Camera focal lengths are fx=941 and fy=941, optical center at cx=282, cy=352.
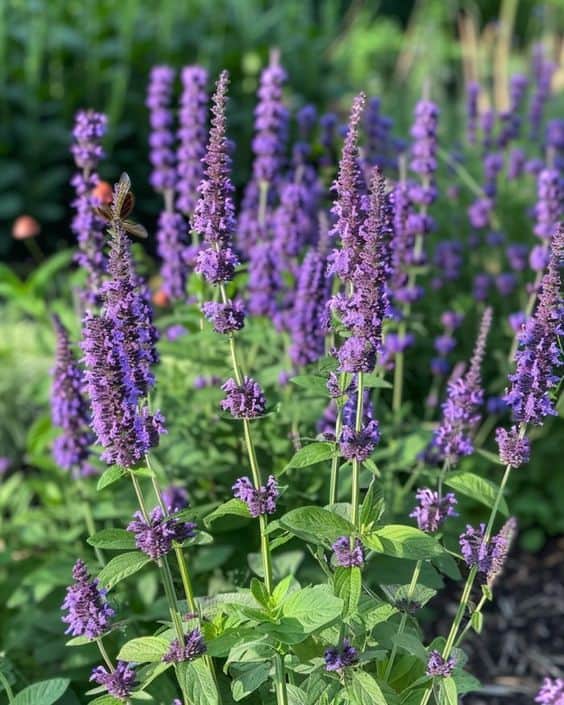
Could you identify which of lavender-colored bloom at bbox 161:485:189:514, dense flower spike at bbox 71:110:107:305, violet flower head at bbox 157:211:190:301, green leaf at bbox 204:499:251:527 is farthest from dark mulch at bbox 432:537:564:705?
dense flower spike at bbox 71:110:107:305

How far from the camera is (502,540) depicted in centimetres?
220

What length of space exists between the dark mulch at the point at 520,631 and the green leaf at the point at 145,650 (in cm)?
207

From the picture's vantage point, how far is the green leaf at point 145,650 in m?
2.21

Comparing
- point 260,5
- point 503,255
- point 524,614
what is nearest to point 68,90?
point 260,5

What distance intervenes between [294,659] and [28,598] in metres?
1.56

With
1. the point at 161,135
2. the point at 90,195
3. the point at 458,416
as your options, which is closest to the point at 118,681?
the point at 458,416

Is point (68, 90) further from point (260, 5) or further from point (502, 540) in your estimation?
point (502, 540)

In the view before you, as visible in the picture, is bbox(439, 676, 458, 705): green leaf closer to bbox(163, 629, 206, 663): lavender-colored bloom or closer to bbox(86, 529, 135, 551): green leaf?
bbox(163, 629, 206, 663): lavender-colored bloom

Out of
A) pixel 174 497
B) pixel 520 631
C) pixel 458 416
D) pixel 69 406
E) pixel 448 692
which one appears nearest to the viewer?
pixel 448 692

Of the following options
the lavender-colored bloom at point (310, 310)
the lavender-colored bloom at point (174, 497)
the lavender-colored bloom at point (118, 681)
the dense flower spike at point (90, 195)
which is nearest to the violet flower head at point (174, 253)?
the dense flower spike at point (90, 195)

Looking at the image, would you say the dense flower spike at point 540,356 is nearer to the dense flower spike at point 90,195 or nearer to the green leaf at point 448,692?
the green leaf at point 448,692

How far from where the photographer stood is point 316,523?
6.97ft

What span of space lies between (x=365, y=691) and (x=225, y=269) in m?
1.02

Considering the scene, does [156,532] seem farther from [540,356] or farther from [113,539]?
[540,356]
